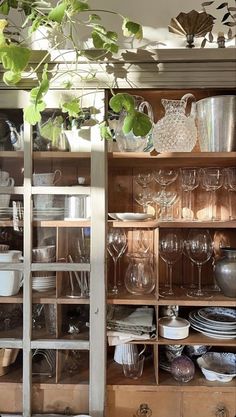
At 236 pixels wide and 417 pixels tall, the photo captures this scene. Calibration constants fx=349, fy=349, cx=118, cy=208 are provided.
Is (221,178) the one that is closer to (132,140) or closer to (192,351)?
(132,140)

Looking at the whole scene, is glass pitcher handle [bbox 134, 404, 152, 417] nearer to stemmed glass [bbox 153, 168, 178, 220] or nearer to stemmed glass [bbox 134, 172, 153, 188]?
stemmed glass [bbox 153, 168, 178, 220]

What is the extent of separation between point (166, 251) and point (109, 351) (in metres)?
0.49

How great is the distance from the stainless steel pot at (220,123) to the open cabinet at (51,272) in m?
0.41

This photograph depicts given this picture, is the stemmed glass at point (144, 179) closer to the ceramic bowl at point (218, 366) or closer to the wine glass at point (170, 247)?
the wine glass at point (170, 247)

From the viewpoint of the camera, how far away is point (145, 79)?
123 cm

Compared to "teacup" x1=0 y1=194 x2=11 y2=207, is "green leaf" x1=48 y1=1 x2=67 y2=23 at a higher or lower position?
higher

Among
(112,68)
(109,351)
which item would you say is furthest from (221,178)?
(109,351)

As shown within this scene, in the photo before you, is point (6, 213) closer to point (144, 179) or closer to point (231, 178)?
point (144, 179)

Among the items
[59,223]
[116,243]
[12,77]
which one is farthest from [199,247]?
[12,77]

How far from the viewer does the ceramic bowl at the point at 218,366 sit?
130cm

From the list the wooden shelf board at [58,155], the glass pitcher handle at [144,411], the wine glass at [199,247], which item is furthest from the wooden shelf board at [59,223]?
the glass pitcher handle at [144,411]

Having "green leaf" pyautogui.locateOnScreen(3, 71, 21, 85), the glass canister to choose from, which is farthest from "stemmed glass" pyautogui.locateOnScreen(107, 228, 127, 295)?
"green leaf" pyautogui.locateOnScreen(3, 71, 21, 85)

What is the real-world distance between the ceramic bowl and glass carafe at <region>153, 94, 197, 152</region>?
→ 830 mm

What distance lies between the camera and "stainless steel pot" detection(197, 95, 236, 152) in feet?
4.18
